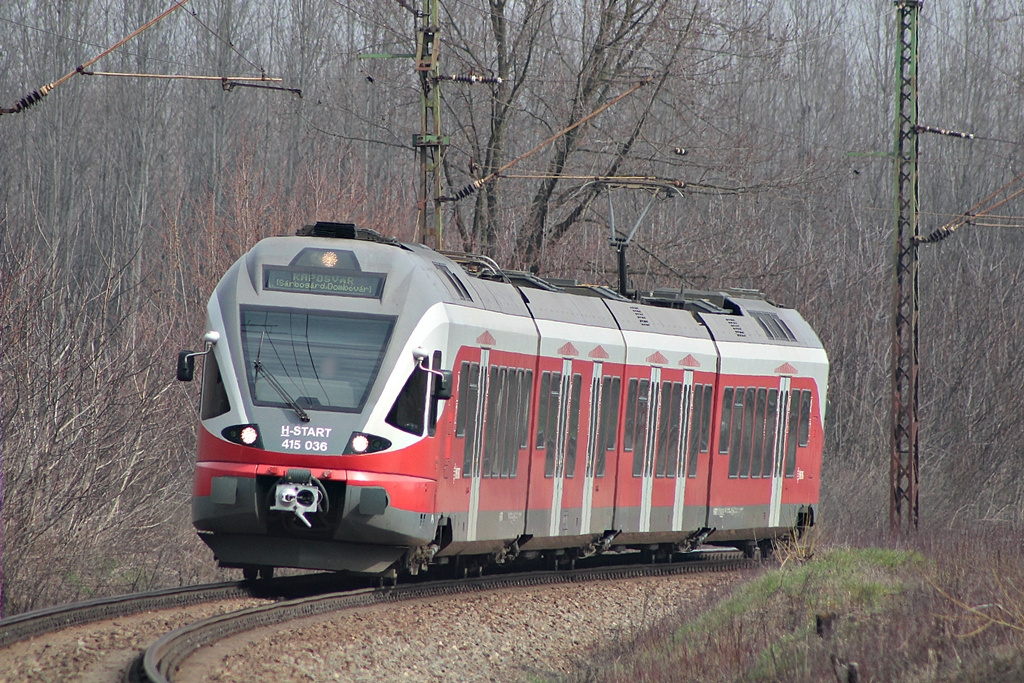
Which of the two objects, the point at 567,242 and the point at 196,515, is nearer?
the point at 196,515

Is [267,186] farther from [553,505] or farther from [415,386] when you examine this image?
[415,386]

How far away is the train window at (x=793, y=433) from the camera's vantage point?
21672 mm

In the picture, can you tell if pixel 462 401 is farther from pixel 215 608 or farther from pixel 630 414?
pixel 630 414

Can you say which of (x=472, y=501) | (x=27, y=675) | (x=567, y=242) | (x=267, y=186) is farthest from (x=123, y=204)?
(x=27, y=675)

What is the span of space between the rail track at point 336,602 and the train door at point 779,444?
0.98 meters

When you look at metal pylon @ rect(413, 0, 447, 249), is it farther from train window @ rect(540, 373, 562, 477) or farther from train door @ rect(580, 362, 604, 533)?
train window @ rect(540, 373, 562, 477)

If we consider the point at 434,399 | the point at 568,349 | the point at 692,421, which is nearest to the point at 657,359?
the point at 692,421

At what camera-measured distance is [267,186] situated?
34.1 metres

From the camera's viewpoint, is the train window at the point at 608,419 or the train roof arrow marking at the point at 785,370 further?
the train roof arrow marking at the point at 785,370

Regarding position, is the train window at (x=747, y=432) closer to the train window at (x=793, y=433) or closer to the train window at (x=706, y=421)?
the train window at (x=706, y=421)

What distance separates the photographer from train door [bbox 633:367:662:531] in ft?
61.4

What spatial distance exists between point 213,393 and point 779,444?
33.0 ft

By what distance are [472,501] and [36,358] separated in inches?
213

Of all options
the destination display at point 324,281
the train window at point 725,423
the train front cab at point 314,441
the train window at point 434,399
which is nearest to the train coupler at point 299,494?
the train front cab at point 314,441
